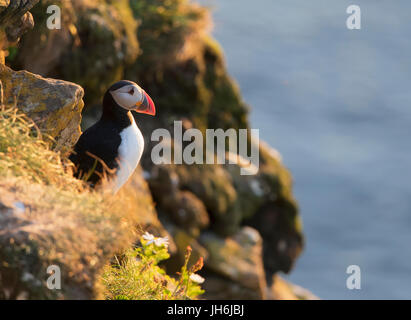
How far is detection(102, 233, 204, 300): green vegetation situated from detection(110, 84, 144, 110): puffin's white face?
1.02m

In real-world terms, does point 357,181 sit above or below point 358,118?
below

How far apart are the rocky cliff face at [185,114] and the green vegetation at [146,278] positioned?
321 centimetres

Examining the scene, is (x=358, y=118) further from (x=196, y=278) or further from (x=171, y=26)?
(x=196, y=278)

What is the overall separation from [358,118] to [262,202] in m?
19.6

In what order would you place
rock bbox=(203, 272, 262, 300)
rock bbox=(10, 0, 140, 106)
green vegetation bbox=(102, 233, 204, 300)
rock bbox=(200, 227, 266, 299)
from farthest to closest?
rock bbox=(200, 227, 266, 299) < rock bbox=(203, 272, 262, 300) < rock bbox=(10, 0, 140, 106) < green vegetation bbox=(102, 233, 204, 300)

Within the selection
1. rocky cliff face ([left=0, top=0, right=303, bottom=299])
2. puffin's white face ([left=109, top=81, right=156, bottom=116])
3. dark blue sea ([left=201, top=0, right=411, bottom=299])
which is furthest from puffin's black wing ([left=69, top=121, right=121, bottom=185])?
dark blue sea ([left=201, top=0, right=411, bottom=299])

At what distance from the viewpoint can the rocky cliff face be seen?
1101cm

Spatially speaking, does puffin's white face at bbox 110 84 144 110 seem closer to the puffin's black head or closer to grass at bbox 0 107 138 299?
the puffin's black head

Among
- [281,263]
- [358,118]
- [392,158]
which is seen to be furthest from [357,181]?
[281,263]

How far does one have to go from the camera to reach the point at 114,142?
5672mm

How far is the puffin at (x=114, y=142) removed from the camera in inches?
219

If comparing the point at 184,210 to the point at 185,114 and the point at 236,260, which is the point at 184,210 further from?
the point at 185,114

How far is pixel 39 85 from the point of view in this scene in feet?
18.4

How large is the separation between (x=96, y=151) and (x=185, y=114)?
9.00 metres
